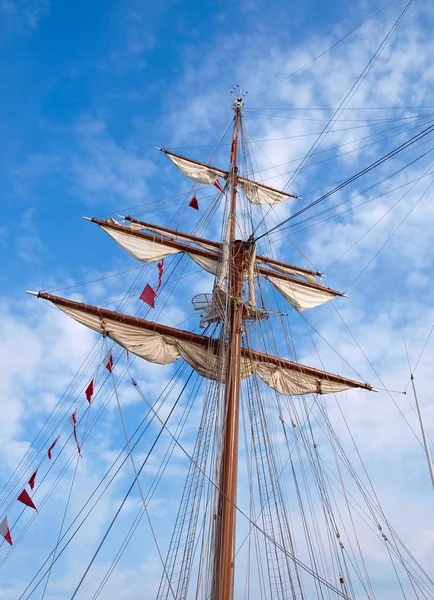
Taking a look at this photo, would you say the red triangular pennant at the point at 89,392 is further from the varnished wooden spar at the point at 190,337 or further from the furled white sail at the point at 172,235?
the furled white sail at the point at 172,235

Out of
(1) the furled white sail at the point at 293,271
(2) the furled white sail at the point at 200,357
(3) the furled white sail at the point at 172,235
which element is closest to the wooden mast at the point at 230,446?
(2) the furled white sail at the point at 200,357

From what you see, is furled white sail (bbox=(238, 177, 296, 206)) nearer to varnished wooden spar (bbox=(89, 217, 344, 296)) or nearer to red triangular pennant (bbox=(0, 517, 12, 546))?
varnished wooden spar (bbox=(89, 217, 344, 296))

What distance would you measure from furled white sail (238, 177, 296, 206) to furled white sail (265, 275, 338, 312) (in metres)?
4.36

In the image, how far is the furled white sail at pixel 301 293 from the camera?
20.1 m

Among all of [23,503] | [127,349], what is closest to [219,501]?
[23,503]

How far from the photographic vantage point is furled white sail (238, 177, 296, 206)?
22.3 meters

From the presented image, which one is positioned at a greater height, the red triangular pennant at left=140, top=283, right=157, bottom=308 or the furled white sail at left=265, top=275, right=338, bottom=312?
the furled white sail at left=265, top=275, right=338, bottom=312

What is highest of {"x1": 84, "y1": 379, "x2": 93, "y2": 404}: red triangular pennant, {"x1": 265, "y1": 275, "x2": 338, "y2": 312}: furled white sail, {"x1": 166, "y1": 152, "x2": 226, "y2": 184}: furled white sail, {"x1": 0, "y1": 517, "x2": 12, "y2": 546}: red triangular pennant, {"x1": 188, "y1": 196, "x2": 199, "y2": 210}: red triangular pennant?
{"x1": 166, "y1": 152, "x2": 226, "y2": 184}: furled white sail

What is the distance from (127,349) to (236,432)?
446cm

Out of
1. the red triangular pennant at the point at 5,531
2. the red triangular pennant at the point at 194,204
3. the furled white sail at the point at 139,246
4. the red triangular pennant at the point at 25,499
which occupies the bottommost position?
the red triangular pennant at the point at 5,531

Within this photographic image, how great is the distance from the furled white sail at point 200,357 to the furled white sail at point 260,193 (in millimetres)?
8135

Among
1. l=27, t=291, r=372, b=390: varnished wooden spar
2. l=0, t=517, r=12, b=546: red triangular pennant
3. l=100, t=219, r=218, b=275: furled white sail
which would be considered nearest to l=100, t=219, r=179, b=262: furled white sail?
l=100, t=219, r=218, b=275: furled white sail

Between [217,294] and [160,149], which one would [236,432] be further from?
[160,149]

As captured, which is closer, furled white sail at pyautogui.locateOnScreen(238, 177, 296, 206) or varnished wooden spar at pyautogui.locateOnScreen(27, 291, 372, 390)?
varnished wooden spar at pyautogui.locateOnScreen(27, 291, 372, 390)
